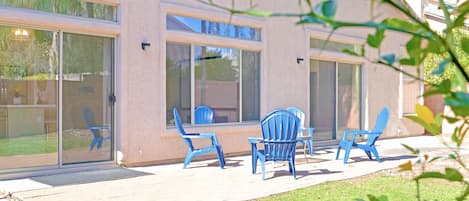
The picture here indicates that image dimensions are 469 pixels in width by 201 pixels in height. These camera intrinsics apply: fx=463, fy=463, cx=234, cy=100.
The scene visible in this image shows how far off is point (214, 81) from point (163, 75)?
1.36m

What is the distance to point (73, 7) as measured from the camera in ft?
24.3

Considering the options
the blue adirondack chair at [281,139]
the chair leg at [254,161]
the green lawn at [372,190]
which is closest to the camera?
the green lawn at [372,190]

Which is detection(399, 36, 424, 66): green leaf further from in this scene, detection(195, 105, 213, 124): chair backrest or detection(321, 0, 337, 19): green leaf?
detection(195, 105, 213, 124): chair backrest

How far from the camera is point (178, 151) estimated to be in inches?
351

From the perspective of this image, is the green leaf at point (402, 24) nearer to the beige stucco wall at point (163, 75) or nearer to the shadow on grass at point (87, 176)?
the beige stucco wall at point (163, 75)

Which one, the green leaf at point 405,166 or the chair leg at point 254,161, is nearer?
the green leaf at point 405,166

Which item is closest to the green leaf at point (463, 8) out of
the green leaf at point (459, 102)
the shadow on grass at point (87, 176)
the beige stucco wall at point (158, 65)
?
the green leaf at point (459, 102)

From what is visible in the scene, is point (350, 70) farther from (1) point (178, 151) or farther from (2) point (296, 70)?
(1) point (178, 151)

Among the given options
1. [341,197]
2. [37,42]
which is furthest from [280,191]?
[37,42]

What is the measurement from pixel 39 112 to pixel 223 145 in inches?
149

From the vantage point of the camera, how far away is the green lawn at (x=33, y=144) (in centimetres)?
688

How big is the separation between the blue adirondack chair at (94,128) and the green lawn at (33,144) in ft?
0.84

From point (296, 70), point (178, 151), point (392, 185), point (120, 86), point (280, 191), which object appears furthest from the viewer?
point (296, 70)

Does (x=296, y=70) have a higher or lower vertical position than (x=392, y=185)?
higher
